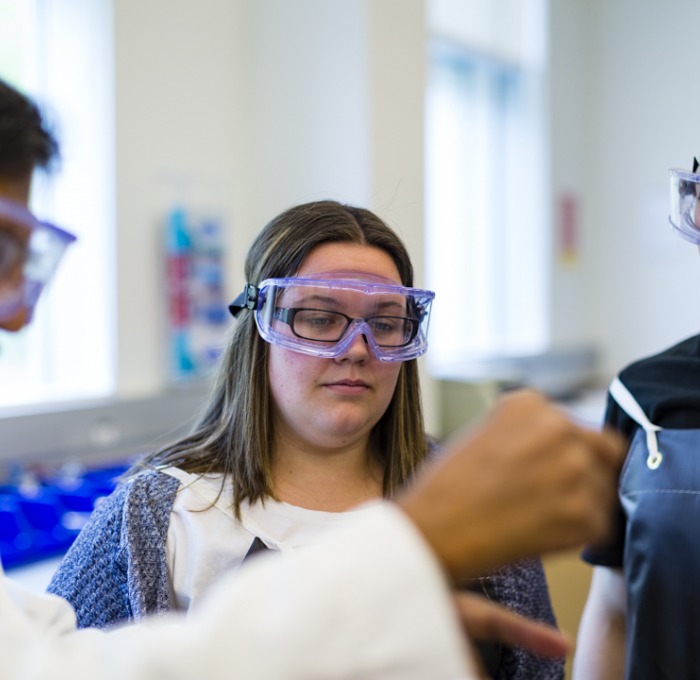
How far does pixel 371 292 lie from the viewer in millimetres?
1370

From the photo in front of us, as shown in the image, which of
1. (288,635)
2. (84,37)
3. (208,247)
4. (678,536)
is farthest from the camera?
(208,247)

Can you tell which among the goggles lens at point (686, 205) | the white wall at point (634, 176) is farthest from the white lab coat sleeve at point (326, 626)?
the white wall at point (634, 176)

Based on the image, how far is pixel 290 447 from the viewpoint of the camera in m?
1.46

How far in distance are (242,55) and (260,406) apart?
7.55 ft

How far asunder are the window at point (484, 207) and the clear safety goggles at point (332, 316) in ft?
8.84

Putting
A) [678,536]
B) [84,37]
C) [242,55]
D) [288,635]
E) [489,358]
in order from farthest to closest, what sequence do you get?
[489,358] < [242,55] < [84,37] < [678,536] < [288,635]

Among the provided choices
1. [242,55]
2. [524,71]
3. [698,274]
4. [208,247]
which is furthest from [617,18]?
[208,247]

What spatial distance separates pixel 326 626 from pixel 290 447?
2.80 feet

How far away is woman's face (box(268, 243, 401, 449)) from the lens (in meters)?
1.36

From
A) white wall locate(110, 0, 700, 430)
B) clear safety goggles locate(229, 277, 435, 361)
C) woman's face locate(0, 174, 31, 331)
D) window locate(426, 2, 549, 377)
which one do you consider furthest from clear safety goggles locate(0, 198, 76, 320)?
window locate(426, 2, 549, 377)

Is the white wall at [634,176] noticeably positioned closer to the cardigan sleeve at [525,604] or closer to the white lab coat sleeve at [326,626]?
the cardigan sleeve at [525,604]

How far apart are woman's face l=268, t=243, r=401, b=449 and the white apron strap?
387 mm

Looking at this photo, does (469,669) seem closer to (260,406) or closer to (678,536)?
(678,536)

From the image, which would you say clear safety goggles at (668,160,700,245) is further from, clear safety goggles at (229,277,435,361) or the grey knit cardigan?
the grey knit cardigan
